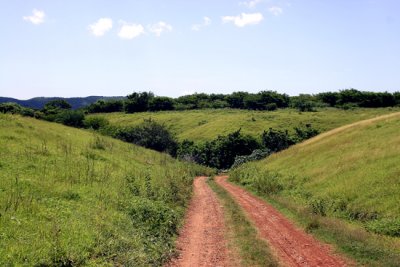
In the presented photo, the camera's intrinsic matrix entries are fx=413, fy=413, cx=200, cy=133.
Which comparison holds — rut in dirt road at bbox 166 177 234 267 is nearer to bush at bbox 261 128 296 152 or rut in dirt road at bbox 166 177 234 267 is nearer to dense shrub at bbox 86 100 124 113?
bush at bbox 261 128 296 152

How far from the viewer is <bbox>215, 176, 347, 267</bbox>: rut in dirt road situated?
12.6 m

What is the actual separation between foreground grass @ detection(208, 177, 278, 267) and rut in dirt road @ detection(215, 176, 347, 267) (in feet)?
1.22

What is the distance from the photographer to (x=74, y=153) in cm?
2672

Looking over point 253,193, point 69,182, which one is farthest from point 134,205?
point 253,193

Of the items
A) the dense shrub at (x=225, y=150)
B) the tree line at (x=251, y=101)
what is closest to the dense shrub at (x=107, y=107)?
the tree line at (x=251, y=101)

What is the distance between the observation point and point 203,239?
1540 centimetres

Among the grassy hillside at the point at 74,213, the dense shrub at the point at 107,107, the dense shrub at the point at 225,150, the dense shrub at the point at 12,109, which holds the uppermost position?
the dense shrub at the point at 107,107

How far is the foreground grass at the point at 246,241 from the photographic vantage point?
40.2 ft

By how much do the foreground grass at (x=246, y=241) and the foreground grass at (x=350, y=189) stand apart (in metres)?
2.65

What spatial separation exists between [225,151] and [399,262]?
62507 mm

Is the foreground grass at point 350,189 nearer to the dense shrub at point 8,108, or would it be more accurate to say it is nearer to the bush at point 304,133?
the dense shrub at point 8,108

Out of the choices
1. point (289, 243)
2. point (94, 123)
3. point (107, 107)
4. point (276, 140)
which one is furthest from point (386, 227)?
point (107, 107)

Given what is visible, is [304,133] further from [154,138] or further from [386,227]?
[386,227]

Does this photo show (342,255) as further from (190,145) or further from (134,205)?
(190,145)
